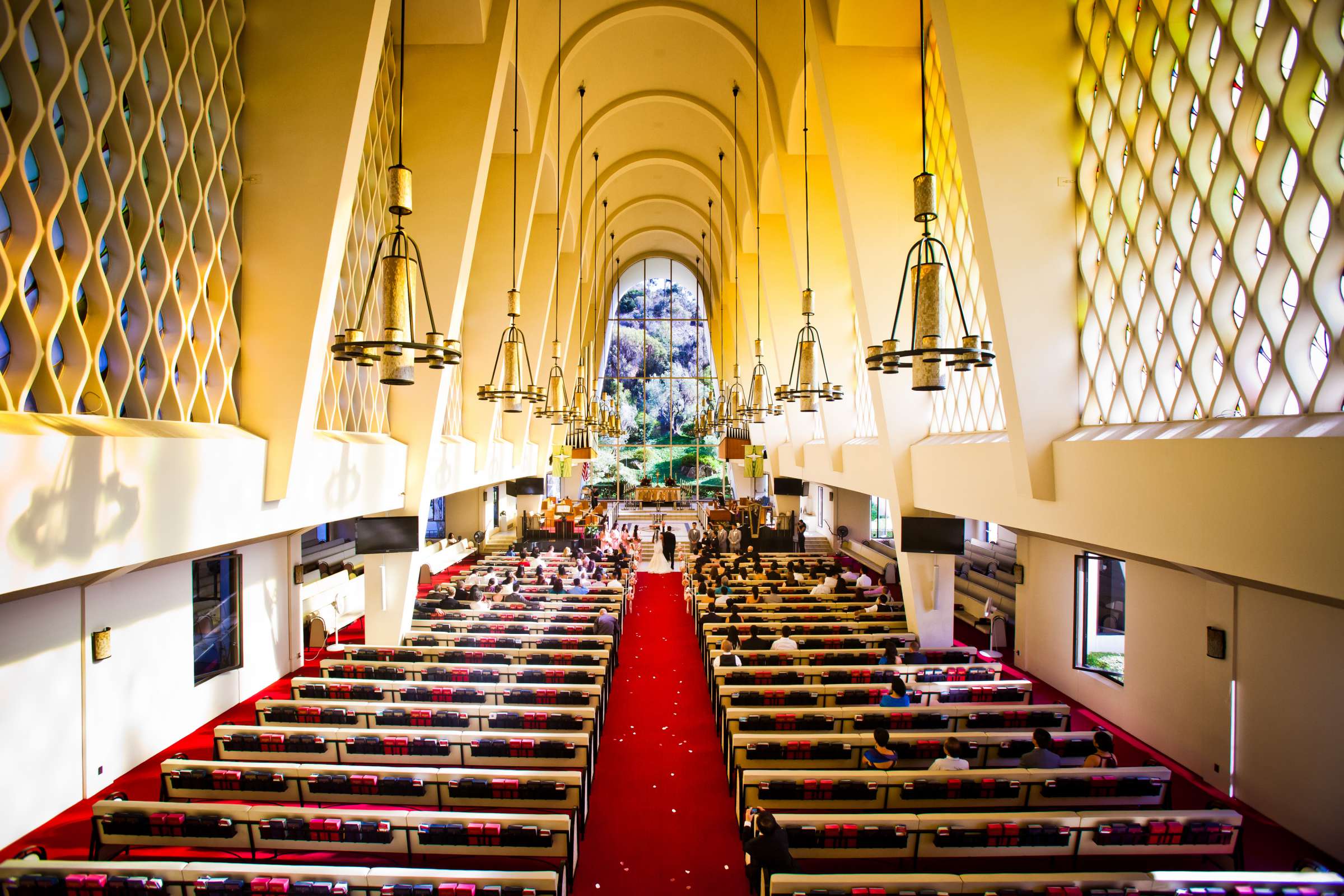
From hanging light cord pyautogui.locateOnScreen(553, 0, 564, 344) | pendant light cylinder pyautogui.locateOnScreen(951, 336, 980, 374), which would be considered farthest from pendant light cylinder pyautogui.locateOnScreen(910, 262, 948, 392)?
hanging light cord pyautogui.locateOnScreen(553, 0, 564, 344)

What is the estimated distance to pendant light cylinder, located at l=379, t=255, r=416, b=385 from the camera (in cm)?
381

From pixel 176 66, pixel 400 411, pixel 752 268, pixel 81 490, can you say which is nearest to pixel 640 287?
pixel 752 268

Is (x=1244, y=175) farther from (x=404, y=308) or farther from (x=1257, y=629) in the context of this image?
(x=404, y=308)

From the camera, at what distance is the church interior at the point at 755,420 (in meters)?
4.16

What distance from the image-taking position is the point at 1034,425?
6363 millimetres

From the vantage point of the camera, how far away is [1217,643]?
7.27 m

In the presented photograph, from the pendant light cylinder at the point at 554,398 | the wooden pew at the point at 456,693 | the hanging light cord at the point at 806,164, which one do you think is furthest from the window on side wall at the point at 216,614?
the hanging light cord at the point at 806,164

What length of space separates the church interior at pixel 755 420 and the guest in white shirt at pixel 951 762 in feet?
0.28

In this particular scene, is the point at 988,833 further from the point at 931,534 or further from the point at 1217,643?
the point at 931,534

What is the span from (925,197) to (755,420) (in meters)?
7.86

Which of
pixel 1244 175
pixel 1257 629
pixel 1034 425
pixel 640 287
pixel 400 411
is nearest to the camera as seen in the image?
pixel 1244 175

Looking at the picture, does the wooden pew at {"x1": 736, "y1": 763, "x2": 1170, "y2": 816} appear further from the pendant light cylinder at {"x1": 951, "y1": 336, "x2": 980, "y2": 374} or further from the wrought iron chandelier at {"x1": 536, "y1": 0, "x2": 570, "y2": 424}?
the wrought iron chandelier at {"x1": 536, "y1": 0, "x2": 570, "y2": 424}

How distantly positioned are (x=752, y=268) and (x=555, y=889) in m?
19.4

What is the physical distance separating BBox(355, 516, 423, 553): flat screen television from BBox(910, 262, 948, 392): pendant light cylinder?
8.38 metres
